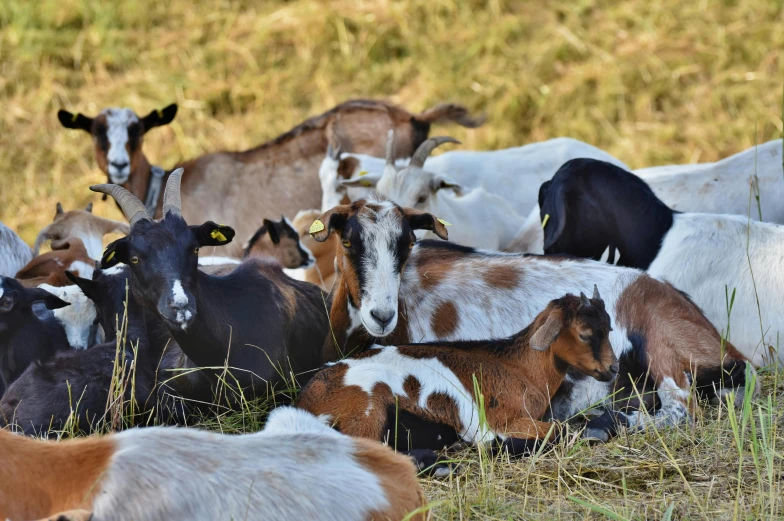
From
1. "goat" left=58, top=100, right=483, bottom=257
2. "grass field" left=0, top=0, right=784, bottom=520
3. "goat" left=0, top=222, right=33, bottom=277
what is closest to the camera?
"goat" left=0, top=222, right=33, bottom=277

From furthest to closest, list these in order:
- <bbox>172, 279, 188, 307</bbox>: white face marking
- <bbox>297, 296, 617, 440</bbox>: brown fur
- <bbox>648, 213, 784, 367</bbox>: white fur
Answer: <bbox>648, 213, 784, 367</bbox>: white fur, <bbox>172, 279, 188, 307</bbox>: white face marking, <bbox>297, 296, 617, 440</bbox>: brown fur

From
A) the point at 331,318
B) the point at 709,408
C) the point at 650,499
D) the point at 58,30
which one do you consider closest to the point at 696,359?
the point at 709,408

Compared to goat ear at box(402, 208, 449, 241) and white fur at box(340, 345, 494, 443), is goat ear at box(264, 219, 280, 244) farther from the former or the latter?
white fur at box(340, 345, 494, 443)

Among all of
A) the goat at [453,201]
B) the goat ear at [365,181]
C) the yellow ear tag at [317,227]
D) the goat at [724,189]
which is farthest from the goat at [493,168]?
the yellow ear tag at [317,227]

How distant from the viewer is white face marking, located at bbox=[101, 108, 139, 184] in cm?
845

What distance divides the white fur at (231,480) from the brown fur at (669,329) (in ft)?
7.44

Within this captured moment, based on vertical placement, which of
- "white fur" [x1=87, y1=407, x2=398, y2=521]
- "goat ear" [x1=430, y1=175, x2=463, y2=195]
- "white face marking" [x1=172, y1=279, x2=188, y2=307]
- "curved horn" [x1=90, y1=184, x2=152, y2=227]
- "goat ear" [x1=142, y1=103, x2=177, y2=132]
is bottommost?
"white fur" [x1=87, y1=407, x2=398, y2=521]

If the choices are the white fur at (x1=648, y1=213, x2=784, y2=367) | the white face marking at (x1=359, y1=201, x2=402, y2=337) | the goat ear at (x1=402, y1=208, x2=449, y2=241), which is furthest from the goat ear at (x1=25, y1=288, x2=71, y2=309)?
the white fur at (x1=648, y1=213, x2=784, y2=367)

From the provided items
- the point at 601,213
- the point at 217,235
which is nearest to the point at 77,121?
the point at 217,235

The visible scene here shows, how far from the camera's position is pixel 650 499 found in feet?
13.2

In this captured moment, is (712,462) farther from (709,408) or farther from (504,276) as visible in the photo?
(504,276)

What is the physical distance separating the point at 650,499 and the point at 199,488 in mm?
1831

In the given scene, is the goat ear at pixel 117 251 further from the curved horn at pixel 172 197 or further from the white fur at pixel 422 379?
the white fur at pixel 422 379

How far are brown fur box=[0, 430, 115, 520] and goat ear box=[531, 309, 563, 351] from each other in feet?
6.91
